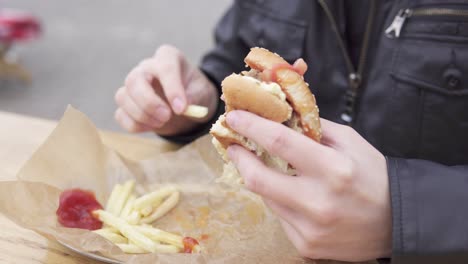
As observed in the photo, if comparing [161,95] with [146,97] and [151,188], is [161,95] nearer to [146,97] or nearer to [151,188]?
[146,97]

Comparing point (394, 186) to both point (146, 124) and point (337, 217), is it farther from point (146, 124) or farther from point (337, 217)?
point (146, 124)

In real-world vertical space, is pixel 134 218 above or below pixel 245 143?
below

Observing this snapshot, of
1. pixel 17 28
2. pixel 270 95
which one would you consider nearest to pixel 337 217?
pixel 270 95

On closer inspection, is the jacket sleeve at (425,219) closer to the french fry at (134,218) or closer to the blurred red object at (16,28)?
the french fry at (134,218)

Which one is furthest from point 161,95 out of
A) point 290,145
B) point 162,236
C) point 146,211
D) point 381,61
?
point 290,145

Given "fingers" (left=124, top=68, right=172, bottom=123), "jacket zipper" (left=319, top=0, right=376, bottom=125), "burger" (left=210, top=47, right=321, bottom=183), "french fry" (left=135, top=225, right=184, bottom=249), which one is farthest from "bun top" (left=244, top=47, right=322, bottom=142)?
"jacket zipper" (left=319, top=0, right=376, bottom=125)
